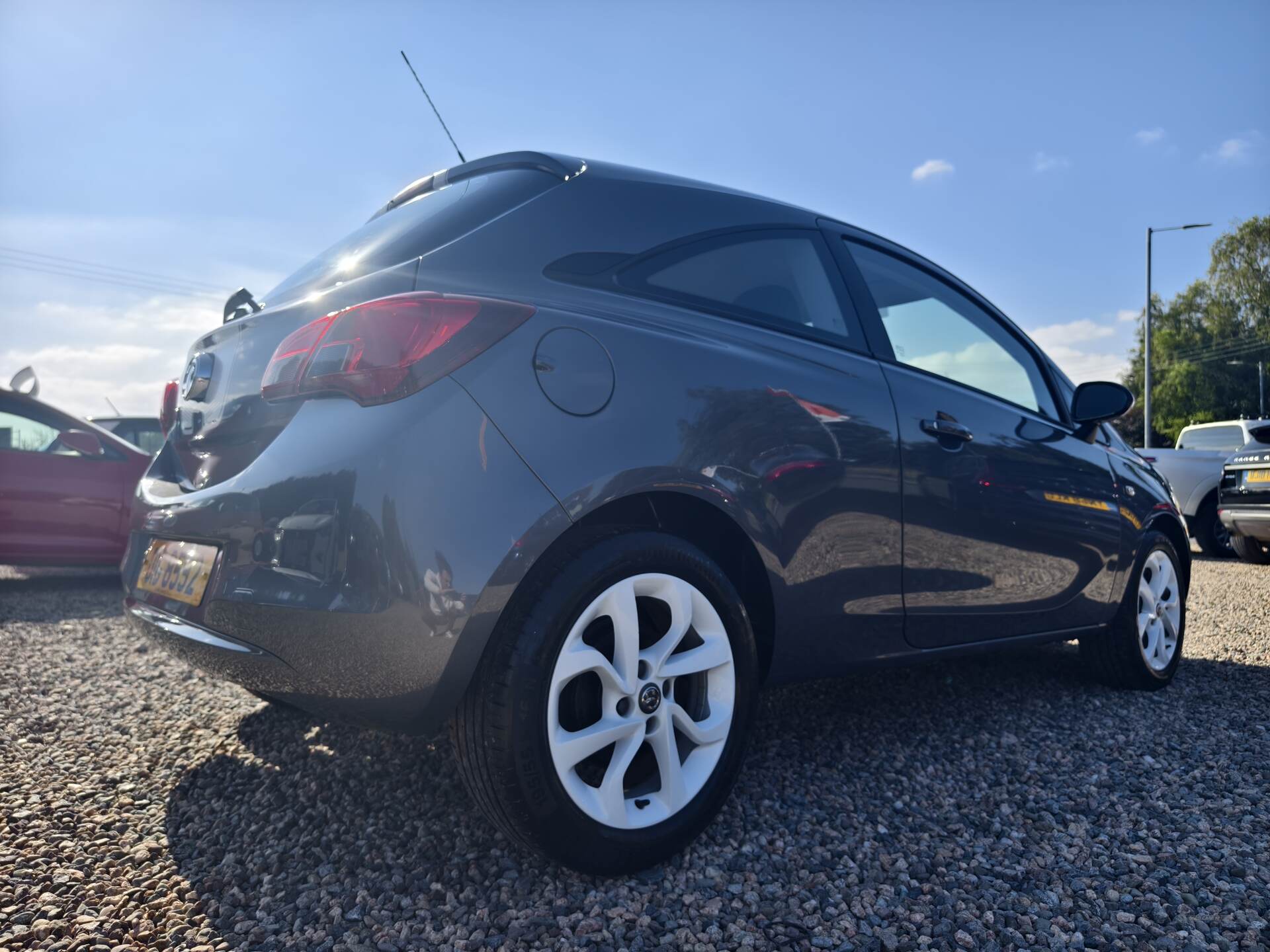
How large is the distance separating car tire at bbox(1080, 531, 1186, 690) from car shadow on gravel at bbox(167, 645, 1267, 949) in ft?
0.50

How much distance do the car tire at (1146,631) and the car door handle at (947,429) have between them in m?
1.31

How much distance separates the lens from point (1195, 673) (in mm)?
4125

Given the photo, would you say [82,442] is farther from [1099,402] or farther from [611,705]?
[1099,402]

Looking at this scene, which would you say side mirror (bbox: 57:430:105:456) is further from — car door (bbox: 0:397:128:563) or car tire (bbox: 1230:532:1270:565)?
car tire (bbox: 1230:532:1270:565)

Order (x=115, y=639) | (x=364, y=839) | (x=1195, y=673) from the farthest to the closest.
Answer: (x=115, y=639)
(x=1195, y=673)
(x=364, y=839)

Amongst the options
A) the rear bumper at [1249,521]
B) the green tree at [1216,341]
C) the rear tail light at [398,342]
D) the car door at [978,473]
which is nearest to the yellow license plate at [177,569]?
the rear tail light at [398,342]

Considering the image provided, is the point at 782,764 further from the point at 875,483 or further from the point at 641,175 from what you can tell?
the point at 641,175

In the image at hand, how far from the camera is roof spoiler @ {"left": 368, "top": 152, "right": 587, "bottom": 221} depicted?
2.25 metres

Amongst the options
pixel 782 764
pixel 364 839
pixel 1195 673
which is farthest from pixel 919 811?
pixel 1195 673

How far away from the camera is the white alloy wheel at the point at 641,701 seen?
1.87 meters

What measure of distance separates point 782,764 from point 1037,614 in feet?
3.71

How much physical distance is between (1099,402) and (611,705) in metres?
2.51

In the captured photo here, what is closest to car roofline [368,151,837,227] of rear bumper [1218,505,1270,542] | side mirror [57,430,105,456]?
side mirror [57,430,105,456]

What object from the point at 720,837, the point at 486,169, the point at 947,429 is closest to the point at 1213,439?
the point at 947,429
